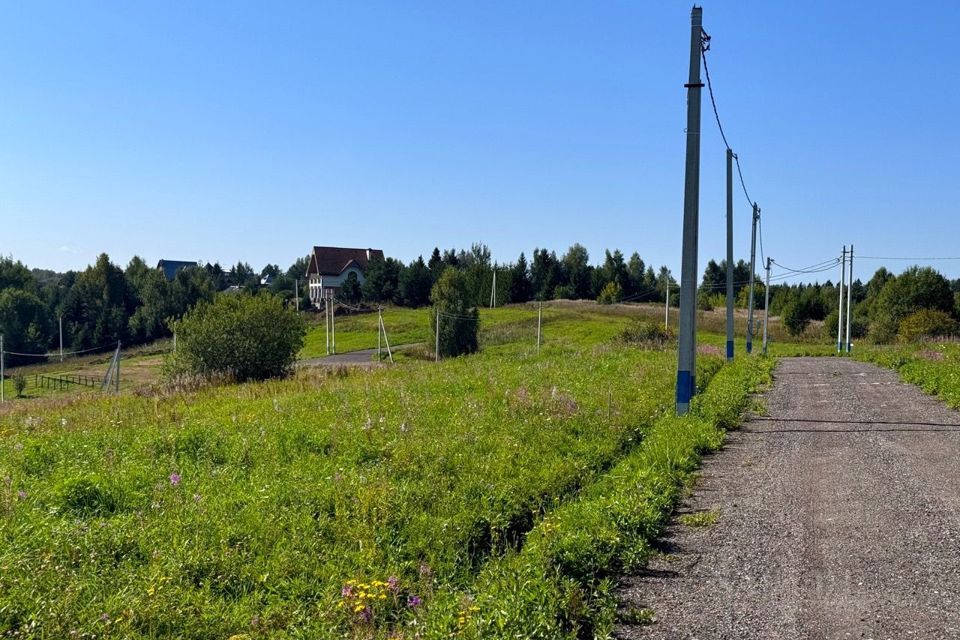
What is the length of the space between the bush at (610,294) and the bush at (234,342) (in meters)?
60.2

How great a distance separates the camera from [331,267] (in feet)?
368

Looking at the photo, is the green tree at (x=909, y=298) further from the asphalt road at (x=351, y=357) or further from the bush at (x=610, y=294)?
the asphalt road at (x=351, y=357)

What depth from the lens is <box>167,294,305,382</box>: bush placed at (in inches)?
1156

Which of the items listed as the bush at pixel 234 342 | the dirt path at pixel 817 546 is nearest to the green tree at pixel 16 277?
the bush at pixel 234 342

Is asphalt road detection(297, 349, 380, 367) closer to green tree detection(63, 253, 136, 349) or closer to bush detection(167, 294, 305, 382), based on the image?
bush detection(167, 294, 305, 382)

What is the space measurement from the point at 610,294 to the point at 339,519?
290ft

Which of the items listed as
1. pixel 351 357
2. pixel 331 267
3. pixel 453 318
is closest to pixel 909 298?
pixel 453 318

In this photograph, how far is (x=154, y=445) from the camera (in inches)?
361

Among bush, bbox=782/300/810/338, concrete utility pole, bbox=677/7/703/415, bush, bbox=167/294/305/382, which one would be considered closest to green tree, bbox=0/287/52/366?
bush, bbox=167/294/305/382

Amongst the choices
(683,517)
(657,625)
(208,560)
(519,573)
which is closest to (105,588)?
(208,560)

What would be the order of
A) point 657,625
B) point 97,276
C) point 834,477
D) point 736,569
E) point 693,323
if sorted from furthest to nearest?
1. point 97,276
2. point 693,323
3. point 834,477
4. point 736,569
5. point 657,625

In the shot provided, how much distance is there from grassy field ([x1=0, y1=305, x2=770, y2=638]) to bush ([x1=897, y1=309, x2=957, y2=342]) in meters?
45.0

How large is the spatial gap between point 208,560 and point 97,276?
10767cm

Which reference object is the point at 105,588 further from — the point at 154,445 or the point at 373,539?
the point at 154,445
